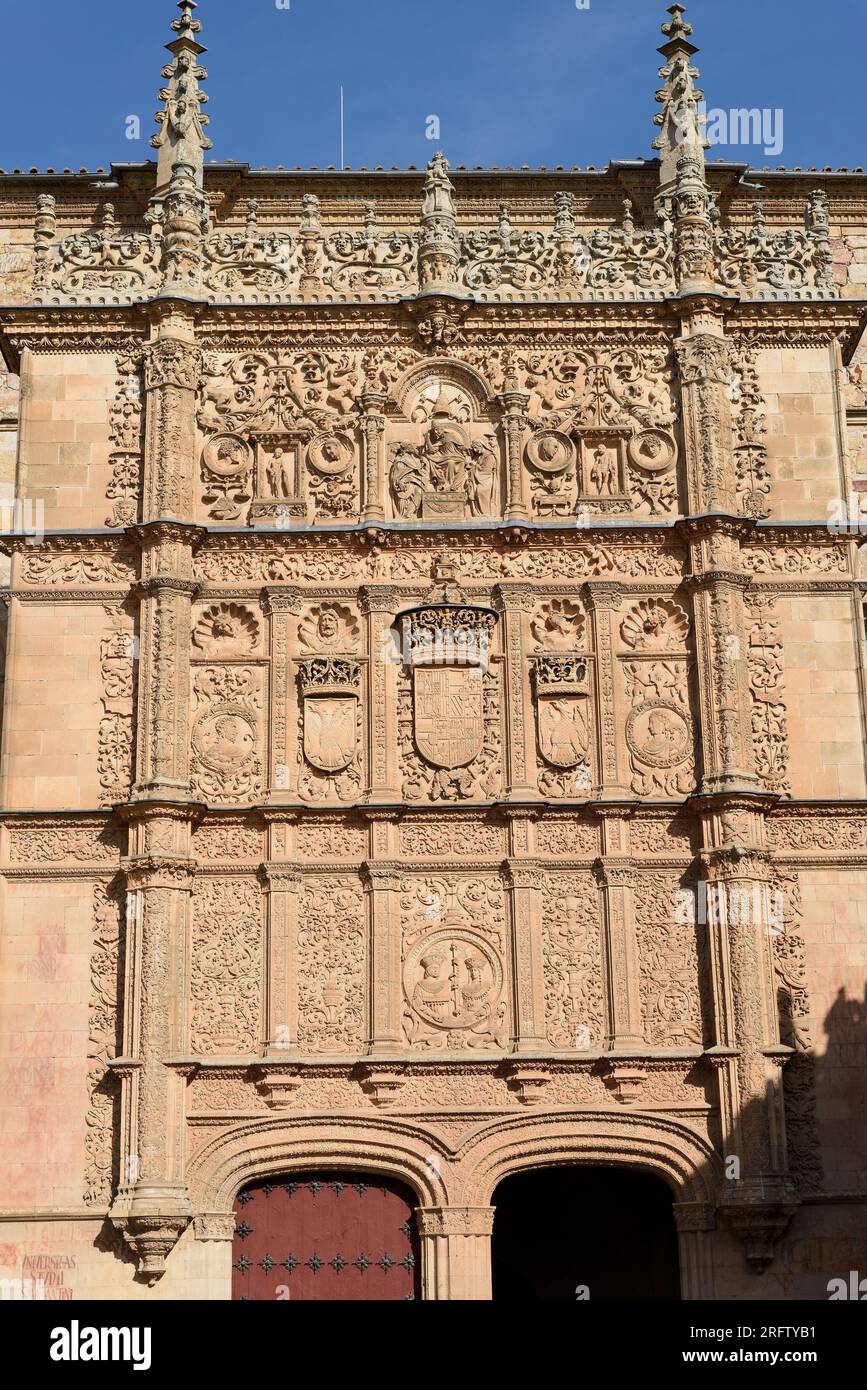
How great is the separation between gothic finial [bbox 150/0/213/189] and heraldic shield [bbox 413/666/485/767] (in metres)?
6.60

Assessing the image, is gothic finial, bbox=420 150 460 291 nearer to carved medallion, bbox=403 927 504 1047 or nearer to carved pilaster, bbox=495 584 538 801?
carved pilaster, bbox=495 584 538 801

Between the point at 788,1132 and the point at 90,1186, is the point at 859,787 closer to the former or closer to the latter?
the point at 788,1132

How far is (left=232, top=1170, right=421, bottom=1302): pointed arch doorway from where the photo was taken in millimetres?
20469

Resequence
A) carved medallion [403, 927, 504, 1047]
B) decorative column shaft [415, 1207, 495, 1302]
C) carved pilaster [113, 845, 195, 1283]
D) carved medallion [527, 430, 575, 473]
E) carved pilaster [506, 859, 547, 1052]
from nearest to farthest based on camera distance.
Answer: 1. carved pilaster [113, 845, 195, 1283]
2. decorative column shaft [415, 1207, 495, 1302]
3. carved pilaster [506, 859, 547, 1052]
4. carved medallion [403, 927, 504, 1047]
5. carved medallion [527, 430, 575, 473]

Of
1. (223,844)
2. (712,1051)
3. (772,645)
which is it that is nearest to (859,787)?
(772,645)

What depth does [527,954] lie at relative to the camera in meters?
21.2

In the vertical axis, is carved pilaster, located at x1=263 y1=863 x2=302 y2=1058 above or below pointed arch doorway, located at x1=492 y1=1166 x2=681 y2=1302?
above

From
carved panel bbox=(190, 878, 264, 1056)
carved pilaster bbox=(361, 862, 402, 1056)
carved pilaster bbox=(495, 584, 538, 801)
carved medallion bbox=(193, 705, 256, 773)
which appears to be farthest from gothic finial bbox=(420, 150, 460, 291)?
carved panel bbox=(190, 878, 264, 1056)

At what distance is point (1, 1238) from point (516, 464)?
31.8ft

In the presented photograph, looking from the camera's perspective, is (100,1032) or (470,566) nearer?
(100,1032)

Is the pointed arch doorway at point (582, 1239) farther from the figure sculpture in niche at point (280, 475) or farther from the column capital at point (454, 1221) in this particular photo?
the figure sculpture in niche at point (280, 475)

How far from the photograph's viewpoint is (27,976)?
21.1 m

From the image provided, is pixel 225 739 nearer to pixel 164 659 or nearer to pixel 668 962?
pixel 164 659

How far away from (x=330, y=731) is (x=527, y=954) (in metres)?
3.13
